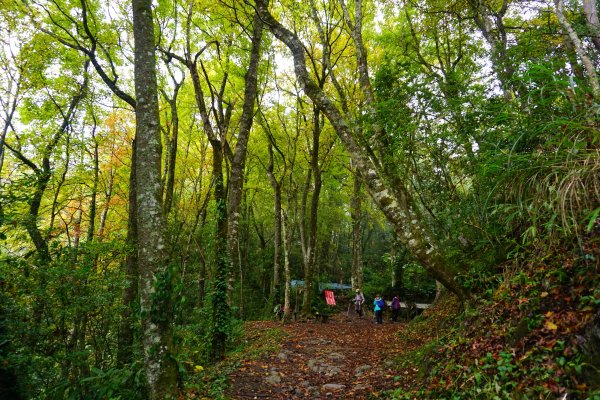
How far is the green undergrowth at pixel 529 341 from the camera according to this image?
254cm

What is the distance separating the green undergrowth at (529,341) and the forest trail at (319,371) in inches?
36.4

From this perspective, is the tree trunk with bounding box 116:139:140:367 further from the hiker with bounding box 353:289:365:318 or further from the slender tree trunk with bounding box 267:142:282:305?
the hiker with bounding box 353:289:365:318

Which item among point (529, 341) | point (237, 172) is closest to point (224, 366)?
point (237, 172)

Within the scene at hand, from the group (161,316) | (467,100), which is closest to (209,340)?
(161,316)

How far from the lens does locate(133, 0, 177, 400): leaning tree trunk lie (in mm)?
3975

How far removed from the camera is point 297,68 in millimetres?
6785

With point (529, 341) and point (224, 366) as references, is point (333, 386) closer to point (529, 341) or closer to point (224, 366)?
point (224, 366)

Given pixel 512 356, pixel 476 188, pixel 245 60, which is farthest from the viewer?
pixel 245 60

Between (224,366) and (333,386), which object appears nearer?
(333,386)

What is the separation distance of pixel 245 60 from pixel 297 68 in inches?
219

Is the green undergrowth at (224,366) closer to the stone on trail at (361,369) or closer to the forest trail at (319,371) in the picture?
the forest trail at (319,371)

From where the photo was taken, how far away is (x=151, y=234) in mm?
4309

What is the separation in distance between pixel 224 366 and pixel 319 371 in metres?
2.01

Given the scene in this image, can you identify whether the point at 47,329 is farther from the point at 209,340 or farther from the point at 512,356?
the point at 512,356
